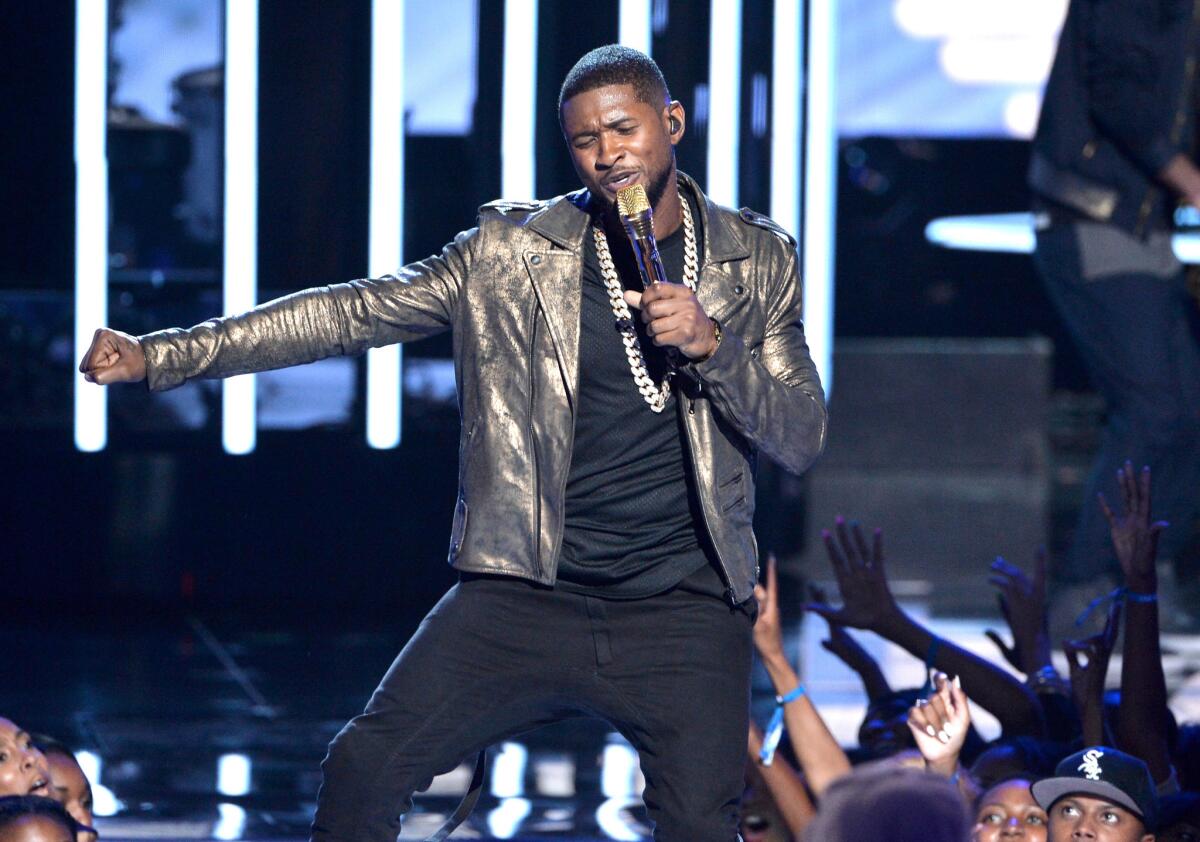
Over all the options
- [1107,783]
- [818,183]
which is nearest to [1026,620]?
[1107,783]

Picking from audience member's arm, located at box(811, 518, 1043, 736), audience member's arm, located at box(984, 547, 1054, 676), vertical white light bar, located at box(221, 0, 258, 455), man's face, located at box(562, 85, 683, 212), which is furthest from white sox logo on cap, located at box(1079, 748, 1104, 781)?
vertical white light bar, located at box(221, 0, 258, 455)

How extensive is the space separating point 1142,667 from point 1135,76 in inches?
107

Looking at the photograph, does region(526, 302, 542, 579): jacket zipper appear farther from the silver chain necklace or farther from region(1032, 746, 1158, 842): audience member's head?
region(1032, 746, 1158, 842): audience member's head

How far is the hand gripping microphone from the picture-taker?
10.8 ft

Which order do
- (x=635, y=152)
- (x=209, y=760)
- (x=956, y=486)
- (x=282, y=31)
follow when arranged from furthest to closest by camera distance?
(x=956, y=486)
(x=282, y=31)
(x=209, y=760)
(x=635, y=152)

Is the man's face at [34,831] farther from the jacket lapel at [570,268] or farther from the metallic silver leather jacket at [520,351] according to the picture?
the jacket lapel at [570,268]

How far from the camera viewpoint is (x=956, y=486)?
34.3ft

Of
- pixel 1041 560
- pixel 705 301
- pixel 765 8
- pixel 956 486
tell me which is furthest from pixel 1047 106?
pixel 956 486

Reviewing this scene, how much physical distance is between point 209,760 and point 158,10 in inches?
112

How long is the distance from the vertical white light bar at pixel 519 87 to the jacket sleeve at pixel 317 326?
11.3 feet

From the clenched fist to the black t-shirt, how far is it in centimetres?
79

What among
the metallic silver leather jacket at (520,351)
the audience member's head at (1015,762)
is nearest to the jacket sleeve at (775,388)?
the metallic silver leather jacket at (520,351)

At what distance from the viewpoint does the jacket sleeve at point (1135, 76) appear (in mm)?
6312

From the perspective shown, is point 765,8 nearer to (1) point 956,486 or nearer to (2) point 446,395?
(2) point 446,395
